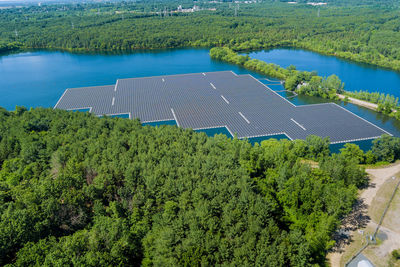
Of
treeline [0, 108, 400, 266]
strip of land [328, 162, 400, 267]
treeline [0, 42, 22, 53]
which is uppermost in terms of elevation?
treeline [0, 42, 22, 53]

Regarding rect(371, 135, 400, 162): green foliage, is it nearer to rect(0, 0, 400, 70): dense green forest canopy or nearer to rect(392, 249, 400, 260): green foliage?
rect(392, 249, 400, 260): green foliage

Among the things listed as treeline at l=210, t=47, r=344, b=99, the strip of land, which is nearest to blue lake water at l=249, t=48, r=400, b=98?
treeline at l=210, t=47, r=344, b=99

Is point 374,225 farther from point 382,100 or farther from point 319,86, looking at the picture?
point 319,86

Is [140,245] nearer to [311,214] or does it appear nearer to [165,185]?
[165,185]

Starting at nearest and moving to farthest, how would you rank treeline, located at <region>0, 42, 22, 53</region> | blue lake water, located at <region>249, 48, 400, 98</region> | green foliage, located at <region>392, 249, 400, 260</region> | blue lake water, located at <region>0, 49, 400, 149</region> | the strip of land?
green foliage, located at <region>392, 249, 400, 260</region>, the strip of land, blue lake water, located at <region>0, 49, 400, 149</region>, blue lake water, located at <region>249, 48, 400, 98</region>, treeline, located at <region>0, 42, 22, 53</region>

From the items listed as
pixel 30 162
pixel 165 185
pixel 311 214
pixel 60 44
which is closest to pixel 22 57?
pixel 60 44

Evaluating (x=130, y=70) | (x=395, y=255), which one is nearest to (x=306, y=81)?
(x=130, y=70)
